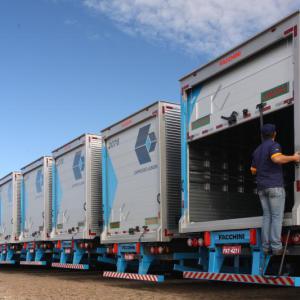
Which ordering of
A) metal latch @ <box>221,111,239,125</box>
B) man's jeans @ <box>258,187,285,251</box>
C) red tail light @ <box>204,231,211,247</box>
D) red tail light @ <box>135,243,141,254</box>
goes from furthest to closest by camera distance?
red tail light @ <box>135,243,141,254</box> → red tail light @ <box>204,231,211,247</box> → metal latch @ <box>221,111,239,125</box> → man's jeans @ <box>258,187,285,251</box>

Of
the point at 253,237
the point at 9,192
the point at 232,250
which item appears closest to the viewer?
the point at 253,237

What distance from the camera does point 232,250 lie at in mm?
7582

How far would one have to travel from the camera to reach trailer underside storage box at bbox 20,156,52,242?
49.9 ft

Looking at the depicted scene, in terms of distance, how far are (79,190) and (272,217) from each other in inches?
281

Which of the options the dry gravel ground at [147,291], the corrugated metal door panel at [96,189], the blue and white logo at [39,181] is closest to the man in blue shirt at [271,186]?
the dry gravel ground at [147,291]

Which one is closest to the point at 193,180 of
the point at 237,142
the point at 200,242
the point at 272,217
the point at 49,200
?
the point at 200,242

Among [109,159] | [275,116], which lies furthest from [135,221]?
[275,116]

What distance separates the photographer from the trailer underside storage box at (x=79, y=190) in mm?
12664

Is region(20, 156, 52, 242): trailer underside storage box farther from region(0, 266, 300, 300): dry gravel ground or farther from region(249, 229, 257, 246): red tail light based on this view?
region(249, 229, 257, 246): red tail light

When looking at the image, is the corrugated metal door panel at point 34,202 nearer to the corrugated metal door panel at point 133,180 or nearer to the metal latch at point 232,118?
the corrugated metal door panel at point 133,180

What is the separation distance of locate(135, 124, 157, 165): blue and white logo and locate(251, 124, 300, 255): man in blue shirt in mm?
3199

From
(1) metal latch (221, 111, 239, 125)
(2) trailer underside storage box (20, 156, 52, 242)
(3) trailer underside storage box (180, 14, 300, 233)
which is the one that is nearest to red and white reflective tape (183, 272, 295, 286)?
(3) trailer underside storage box (180, 14, 300, 233)

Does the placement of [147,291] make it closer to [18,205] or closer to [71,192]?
[71,192]

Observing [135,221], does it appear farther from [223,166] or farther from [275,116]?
[275,116]
